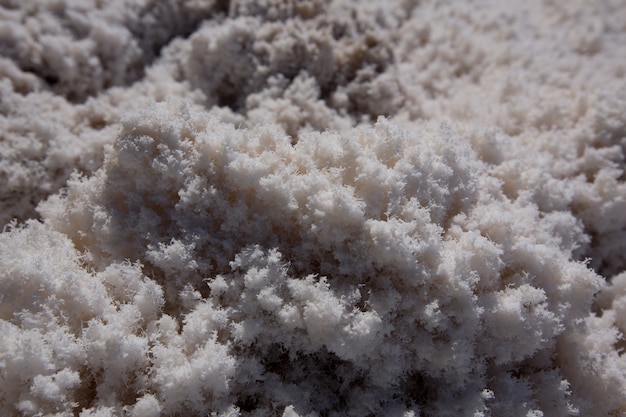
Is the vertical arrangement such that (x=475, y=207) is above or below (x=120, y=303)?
above

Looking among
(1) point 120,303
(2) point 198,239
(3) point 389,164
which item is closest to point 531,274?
(3) point 389,164

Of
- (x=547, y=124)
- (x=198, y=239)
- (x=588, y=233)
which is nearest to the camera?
(x=198, y=239)

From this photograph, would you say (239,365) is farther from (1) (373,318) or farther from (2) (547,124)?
(2) (547,124)

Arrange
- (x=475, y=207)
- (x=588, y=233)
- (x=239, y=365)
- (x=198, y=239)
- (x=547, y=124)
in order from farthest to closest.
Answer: (x=547, y=124) < (x=588, y=233) < (x=475, y=207) < (x=198, y=239) < (x=239, y=365)

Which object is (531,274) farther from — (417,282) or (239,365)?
(239,365)

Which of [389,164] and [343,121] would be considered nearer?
[389,164]

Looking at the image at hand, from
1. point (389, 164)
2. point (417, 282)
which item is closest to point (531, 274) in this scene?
point (417, 282)

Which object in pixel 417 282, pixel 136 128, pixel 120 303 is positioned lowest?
pixel 120 303
